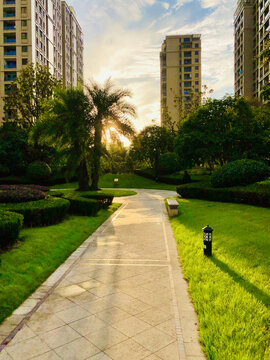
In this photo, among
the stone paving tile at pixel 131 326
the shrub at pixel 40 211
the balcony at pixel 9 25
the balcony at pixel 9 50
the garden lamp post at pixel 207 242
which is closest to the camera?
the stone paving tile at pixel 131 326

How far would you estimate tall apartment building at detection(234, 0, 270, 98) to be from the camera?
5878 centimetres

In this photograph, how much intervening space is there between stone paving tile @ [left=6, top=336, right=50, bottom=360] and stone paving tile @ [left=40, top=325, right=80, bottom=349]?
8 cm

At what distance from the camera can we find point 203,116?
81.0 feet

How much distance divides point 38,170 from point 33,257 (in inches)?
1106

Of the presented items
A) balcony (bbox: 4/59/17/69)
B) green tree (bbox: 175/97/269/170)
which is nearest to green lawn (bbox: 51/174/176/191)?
green tree (bbox: 175/97/269/170)

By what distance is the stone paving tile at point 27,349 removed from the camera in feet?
11.1

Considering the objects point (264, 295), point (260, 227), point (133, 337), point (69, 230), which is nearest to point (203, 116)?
point (260, 227)

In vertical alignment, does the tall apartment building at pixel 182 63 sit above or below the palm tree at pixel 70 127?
above

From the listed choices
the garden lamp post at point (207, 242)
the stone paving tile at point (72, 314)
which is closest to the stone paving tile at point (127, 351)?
the stone paving tile at point (72, 314)

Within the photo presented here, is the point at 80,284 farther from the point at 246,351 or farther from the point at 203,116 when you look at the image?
the point at 203,116

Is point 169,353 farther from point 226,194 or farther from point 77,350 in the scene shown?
point 226,194

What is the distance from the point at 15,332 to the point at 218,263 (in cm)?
455

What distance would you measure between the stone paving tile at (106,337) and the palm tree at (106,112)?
18.6m

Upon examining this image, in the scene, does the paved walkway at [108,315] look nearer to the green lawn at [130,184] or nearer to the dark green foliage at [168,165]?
the green lawn at [130,184]
